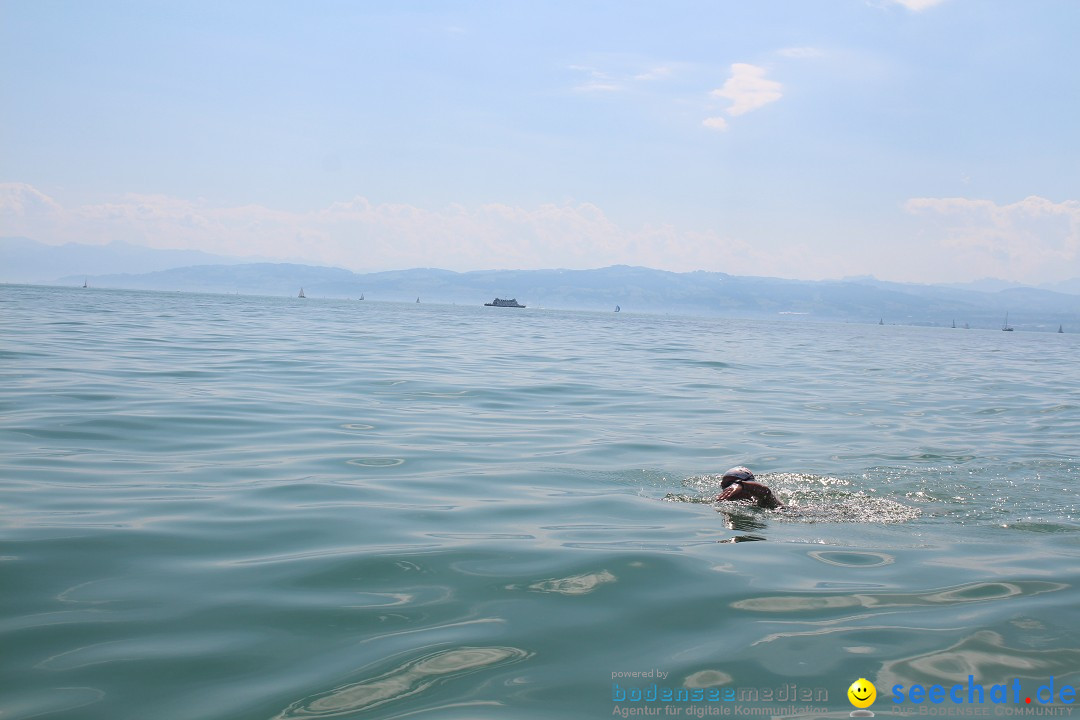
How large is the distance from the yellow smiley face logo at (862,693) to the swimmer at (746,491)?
432cm

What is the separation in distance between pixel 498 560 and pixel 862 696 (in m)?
3.02

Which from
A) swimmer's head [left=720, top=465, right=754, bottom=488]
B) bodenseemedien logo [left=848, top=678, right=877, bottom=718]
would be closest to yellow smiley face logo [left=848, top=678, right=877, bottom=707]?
bodenseemedien logo [left=848, top=678, right=877, bottom=718]

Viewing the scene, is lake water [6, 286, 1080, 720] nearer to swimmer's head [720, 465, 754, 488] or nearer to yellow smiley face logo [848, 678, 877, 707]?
yellow smiley face logo [848, 678, 877, 707]

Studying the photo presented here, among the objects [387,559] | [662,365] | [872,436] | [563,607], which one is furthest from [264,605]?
[662,365]

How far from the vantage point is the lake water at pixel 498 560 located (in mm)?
4543

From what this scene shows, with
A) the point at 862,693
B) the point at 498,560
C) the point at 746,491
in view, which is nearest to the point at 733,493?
the point at 746,491

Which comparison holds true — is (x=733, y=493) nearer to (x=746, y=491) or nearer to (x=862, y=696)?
(x=746, y=491)

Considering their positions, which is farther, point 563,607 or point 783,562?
point 783,562

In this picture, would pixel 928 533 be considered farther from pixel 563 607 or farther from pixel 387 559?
pixel 387 559

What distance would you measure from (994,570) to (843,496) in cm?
287

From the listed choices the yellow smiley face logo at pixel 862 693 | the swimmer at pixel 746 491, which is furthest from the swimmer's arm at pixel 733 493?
the yellow smiley face logo at pixel 862 693

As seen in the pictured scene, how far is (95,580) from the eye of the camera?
5809 millimetres

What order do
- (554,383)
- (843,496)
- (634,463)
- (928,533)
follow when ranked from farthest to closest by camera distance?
(554,383), (634,463), (843,496), (928,533)

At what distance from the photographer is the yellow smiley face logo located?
175 inches
